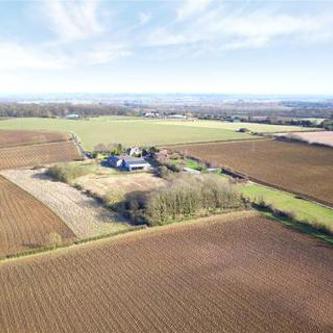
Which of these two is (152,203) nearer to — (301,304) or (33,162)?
(301,304)

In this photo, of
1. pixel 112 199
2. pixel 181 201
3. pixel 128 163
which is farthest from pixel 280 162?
pixel 112 199

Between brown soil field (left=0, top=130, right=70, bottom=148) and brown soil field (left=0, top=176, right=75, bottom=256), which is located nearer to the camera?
brown soil field (left=0, top=176, right=75, bottom=256)

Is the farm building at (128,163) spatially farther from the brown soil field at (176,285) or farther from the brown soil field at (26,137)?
the brown soil field at (26,137)

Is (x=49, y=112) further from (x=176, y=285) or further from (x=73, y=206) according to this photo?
(x=176, y=285)

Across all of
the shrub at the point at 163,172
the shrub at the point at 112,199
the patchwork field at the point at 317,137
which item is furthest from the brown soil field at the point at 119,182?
the patchwork field at the point at 317,137

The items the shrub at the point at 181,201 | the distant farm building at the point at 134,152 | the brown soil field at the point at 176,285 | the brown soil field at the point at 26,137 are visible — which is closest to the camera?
the brown soil field at the point at 176,285

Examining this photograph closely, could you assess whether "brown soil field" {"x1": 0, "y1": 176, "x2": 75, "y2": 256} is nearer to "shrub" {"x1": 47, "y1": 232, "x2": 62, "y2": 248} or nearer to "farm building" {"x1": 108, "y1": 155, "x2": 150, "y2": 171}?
"shrub" {"x1": 47, "y1": 232, "x2": 62, "y2": 248}

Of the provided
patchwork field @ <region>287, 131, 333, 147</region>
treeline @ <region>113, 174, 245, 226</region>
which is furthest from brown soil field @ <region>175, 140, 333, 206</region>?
treeline @ <region>113, 174, 245, 226</region>
